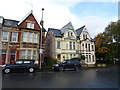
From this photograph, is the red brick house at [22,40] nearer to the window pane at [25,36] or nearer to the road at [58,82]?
the window pane at [25,36]

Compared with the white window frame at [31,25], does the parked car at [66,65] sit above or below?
below

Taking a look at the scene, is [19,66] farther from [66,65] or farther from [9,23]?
[9,23]

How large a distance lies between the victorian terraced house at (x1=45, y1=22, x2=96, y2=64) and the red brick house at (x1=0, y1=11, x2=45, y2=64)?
5.79 metres

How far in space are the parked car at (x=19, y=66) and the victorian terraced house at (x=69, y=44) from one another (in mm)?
10693

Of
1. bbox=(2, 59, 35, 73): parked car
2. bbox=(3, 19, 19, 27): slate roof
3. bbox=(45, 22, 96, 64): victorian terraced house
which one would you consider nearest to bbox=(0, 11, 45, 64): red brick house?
bbox=(3, 19, 19, 27): slate roof

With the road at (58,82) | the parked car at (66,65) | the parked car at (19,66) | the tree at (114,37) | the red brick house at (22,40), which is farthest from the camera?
the tree at (114,37)

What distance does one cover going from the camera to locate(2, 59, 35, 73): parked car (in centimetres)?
1160

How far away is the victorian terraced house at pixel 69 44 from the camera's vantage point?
23773 millimetres

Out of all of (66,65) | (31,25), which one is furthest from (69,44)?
(31,25)

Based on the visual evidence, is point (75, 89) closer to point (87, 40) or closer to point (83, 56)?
point (83, 56)

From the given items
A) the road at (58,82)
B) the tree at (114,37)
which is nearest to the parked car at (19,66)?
the road at (58,82)

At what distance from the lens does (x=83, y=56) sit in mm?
25031

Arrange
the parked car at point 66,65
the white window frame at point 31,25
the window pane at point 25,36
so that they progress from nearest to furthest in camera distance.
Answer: the parked car at point 66,65
the window pane at point 25,36
the white window frame at point 31,25

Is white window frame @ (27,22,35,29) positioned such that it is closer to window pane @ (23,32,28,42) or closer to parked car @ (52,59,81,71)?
window pane @ (23,32,28,42)
